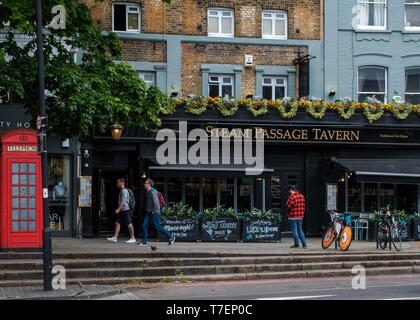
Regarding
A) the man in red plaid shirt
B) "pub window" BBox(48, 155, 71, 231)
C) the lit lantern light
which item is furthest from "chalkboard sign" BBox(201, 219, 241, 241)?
"pub window" BBox(48, 155, 71, 231)

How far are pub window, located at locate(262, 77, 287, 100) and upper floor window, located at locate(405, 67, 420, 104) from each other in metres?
4.62

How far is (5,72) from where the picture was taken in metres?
17.4

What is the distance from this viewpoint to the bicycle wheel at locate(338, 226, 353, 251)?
792 inches

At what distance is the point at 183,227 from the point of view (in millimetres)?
22781

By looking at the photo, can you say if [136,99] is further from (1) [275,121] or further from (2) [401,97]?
(2) [401,97]

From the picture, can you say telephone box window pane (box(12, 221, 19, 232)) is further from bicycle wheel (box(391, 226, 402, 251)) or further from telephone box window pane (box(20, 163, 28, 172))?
bicycle wheel (box(391, 226, 402, 251))

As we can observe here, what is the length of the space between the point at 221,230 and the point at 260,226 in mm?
1241

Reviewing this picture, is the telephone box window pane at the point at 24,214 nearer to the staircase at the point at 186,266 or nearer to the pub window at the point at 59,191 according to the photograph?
the staircase at the point at 186,266

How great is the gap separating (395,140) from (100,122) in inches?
494

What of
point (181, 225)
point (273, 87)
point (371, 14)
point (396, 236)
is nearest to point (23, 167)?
point (181, 225)

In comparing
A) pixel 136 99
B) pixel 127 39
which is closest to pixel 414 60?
pixel 127 39

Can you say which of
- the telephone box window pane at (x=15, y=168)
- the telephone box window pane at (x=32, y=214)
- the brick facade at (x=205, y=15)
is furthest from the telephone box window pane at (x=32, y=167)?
the brick facade at (x=205, y=15)

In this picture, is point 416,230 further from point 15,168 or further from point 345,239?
point 15,168

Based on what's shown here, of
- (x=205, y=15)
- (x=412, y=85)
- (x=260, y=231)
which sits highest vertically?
(x=205, y=15)
